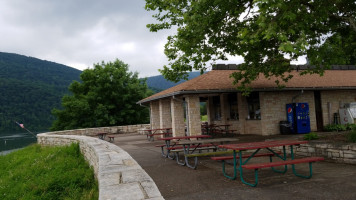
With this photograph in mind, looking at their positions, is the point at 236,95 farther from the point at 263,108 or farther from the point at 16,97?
the point at 16,97

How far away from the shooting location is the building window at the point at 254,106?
1454cm

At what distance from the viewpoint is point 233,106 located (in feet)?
53.6

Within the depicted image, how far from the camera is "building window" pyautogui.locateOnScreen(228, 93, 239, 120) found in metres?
16.0

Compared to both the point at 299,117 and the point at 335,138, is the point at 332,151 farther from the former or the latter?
the point at 299,117

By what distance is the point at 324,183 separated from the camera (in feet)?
16.1

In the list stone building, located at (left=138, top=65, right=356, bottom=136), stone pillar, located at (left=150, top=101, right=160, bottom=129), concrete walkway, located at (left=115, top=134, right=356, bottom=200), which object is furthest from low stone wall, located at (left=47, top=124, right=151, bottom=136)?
concrete walkway, located at (left=115, top=134, right=356, bottom=200)

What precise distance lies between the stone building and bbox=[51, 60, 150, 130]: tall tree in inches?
589

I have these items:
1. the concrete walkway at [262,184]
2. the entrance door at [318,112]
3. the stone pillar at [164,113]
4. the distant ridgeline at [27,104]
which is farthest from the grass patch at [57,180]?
the distant ridgeline at [27,104]

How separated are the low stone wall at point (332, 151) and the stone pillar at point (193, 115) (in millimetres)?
5381

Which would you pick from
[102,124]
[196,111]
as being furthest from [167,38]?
[102,124]

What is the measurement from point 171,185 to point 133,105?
88.4 feet

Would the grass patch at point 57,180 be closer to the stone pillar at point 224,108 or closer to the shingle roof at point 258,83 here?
the shingle roof at point 258,83

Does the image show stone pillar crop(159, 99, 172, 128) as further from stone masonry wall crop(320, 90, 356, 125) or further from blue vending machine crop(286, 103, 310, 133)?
stone masonry wall crop(320, 90, 356, 125)

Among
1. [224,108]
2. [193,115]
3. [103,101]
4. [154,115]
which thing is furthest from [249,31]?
[103,101]
